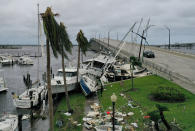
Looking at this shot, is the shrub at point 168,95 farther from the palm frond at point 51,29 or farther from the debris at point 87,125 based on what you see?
the palm frond at point 51,29

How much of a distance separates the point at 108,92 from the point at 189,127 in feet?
53.0

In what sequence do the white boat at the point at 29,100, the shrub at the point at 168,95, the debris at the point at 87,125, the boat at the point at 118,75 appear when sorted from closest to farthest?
the debris at the point at 87,125, the shrub at the point at 168,95, the white boat at the point at 29,100, the boat at the point at 118,75

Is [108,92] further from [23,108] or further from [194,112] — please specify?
[194,112]

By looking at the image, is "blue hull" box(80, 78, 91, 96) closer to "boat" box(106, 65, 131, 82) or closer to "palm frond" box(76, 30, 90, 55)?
"palm frond" box(76, 30, 90, 55)

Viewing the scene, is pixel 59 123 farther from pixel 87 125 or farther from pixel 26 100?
pixel 26 100

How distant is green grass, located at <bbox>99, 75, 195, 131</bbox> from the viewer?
21.1 meters

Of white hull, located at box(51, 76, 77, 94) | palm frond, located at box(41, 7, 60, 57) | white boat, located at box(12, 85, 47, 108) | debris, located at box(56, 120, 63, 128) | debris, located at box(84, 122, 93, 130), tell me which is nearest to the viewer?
palm frond, located at box(41, 7, 60, 57)

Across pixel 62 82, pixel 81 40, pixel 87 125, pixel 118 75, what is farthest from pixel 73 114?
pixel 118 75

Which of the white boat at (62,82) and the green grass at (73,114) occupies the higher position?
the white boat at (62,82)

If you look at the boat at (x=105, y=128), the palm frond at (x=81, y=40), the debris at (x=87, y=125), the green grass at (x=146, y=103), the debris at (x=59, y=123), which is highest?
the palm frond at (x=81, y=40)

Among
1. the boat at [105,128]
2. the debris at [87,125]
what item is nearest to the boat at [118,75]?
the debris at [87,125]

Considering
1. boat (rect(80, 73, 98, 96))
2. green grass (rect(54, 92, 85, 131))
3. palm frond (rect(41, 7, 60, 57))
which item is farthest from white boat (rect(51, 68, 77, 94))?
palm frond (rect(41, 7, 60, 57))

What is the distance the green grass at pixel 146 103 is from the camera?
69.2ft

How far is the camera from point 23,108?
106ft
